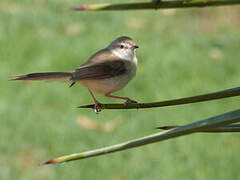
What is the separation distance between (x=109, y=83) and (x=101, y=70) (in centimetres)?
16

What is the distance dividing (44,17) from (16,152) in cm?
397

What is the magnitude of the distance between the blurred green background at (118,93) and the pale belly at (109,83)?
2.57 m

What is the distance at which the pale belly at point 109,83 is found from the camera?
134 inches

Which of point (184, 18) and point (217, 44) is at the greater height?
point (184, 18)

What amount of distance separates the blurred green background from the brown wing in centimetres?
244

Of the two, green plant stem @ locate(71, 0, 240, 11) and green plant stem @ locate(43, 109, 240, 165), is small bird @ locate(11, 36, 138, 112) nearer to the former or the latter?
green plant stem @ locate(71, 0, 240, 11)

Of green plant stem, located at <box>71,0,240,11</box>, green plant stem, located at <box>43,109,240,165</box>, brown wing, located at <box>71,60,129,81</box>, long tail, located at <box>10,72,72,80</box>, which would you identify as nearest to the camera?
green plant stem, located at <box>43,109,240,165</box>

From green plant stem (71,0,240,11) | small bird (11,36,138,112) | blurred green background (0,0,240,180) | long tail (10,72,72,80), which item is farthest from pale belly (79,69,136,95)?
blurred green background (0,0,240,180)

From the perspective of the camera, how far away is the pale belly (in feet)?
11.2

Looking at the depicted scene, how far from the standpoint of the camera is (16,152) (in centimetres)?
632

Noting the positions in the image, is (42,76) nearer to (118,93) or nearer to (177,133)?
(177,133)

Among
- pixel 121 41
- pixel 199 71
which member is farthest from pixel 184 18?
pixel 121 41

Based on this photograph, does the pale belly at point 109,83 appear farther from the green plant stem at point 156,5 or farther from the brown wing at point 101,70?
the green plant stem at point 156,5

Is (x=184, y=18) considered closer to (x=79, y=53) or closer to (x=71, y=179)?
(x=79, y=53)
